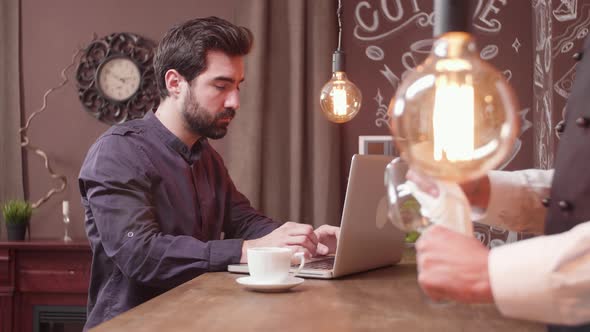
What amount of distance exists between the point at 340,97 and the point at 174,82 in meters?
0.54

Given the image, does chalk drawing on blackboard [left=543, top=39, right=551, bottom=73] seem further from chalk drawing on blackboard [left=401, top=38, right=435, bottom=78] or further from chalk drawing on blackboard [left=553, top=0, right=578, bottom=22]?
chalk drawing on blackboard [left=401, top=38, right=435, bottom=78]

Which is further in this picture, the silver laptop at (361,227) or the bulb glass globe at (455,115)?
the silver laptop at (361,227)

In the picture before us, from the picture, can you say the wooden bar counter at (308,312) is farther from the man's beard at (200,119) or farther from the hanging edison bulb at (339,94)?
the hanging edison bulb at (339,94)

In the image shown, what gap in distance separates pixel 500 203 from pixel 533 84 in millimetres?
2165

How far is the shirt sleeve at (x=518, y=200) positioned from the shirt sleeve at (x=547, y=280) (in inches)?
14.3

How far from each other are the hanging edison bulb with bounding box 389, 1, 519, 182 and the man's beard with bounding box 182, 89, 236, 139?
1.50m

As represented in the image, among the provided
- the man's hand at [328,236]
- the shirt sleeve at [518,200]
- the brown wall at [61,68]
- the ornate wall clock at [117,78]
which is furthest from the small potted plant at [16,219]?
the shirt sleeve at [518,200]

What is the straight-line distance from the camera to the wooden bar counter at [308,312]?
3.34 ft

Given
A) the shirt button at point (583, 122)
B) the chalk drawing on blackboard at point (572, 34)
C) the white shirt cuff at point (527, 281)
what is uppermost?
the chalk drawing on blackboard at point (572, 34)

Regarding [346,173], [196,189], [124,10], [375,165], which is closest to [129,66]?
[124,10]

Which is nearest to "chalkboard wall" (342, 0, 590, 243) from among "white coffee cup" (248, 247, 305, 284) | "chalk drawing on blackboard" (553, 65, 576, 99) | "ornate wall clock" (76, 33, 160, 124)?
"chalk drawing on blackboard" (553, 65, 576, 99)

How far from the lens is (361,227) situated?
155 centimetres

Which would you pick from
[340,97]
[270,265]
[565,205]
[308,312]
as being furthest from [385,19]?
[565,205]

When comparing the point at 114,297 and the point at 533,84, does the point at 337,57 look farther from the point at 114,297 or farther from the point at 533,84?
the point at 533,84
